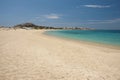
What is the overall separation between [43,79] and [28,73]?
2.48 ft

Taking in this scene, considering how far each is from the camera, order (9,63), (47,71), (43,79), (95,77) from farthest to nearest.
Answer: (9,63), (47,71), (95,77), (43,79)

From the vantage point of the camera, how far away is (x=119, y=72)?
5734 millimetres

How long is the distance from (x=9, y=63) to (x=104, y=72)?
156 inches

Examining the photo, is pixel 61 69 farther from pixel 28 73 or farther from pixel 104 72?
pixel 104 72

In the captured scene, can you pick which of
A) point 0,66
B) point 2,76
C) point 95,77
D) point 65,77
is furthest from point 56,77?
point 0,66

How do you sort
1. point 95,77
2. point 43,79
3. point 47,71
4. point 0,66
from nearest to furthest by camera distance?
1. point 43,79
2. point 95,77
3. point 47,71
4. point 0,66

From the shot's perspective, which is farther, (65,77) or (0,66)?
(0,66)

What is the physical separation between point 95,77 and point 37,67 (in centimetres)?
232

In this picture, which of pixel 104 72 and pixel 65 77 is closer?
pixel 65 77

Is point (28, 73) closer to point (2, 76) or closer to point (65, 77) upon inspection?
point (2, 76)

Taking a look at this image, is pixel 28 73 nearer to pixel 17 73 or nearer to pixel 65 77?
pixel 17 73

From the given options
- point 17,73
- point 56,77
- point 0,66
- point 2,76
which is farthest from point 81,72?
point 0,66

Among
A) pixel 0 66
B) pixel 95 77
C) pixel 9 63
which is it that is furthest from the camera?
pixel 9 63

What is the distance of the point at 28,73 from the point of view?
16.8ft
